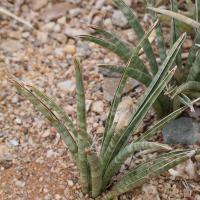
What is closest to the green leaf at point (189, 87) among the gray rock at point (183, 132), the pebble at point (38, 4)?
the gray rock at point (183, 132)

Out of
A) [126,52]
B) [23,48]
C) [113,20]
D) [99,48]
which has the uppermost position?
[126,52]

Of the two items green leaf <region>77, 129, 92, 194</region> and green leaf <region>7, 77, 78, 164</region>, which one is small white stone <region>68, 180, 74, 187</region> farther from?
green leaf <region>7, 77, 78, 164</region>

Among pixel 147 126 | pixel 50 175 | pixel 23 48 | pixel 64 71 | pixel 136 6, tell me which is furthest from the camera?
pixel 136 6

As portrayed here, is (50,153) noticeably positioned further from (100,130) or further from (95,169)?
(95,169)

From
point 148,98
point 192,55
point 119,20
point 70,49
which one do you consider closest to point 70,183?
point 148,98

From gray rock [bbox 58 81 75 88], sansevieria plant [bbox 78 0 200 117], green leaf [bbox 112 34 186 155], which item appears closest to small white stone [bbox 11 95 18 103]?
gray rock [bbox 58 81 75 88]

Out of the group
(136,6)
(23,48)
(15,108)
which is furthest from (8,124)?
(136,6)

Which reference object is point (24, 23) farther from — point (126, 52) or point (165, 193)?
point (165, 193)

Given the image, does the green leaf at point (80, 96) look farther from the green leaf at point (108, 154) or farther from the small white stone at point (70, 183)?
the small white stone at point (70, 183)
